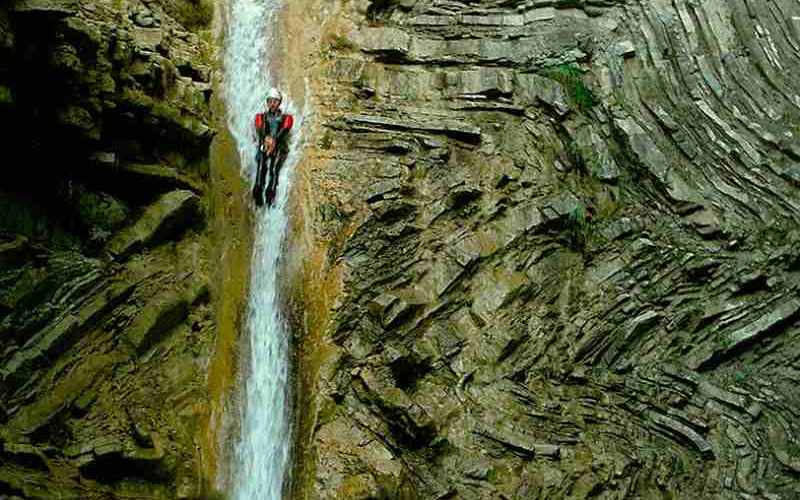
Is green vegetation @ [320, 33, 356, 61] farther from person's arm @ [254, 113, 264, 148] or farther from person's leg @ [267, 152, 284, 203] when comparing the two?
person's leg @ [267, 152, 284, 203]

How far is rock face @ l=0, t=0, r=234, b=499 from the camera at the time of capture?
9.47 m

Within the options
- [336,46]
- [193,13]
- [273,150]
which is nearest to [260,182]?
[273,150]

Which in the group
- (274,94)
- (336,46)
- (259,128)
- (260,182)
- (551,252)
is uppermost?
(336,46)

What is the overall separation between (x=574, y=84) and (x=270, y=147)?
5166mm

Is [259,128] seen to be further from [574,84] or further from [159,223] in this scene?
[574,84]

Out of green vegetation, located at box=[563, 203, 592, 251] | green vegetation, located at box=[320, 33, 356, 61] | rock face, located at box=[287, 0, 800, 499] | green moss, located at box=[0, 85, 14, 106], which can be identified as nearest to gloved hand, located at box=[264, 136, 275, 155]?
rock face, located at box=[287, 0, 800, 499]

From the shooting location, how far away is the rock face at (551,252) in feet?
35.5

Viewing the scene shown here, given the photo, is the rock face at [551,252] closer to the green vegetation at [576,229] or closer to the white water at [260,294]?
the green vegetation at [576,229]

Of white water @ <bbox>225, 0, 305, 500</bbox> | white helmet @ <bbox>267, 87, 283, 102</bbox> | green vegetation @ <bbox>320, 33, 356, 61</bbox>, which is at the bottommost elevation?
white water @ <bbox>225, 0, 305, 500</bbox>

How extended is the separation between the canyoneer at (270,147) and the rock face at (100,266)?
2.07 ft

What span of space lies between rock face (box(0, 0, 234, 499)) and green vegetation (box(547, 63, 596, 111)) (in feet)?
19.0

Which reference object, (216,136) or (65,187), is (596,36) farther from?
(65,187)

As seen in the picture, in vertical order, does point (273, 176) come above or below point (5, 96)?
below

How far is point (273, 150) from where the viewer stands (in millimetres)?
12406
